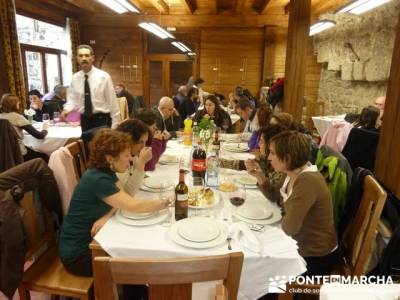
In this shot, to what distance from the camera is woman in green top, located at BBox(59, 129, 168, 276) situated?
5.03 feet

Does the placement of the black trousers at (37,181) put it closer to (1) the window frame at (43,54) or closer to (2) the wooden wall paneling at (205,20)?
(1) the window frame at (43,54)

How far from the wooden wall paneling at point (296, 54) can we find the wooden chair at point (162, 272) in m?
3.74

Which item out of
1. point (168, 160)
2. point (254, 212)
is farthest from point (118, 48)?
point (254, 212)

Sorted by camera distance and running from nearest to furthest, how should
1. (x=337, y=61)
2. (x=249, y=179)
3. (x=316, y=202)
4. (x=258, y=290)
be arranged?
(x=258, y=290), (x=316, y=202), (x=249, y=179), (x=337, y=61)

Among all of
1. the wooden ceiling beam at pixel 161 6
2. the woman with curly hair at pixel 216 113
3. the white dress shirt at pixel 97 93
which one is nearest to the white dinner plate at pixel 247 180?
the woman with curly hair at pixel 216 113

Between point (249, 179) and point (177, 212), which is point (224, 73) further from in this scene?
point (177, 212)

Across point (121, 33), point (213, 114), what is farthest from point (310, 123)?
point (121, 33)

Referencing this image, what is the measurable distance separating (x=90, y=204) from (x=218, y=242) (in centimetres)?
69

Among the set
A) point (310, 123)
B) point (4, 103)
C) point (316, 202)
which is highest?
point (4, 103)

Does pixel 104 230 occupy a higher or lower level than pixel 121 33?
lower

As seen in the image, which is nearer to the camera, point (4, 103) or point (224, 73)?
point (4, 103)

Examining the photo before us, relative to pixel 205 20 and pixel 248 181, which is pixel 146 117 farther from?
pixel 205 20

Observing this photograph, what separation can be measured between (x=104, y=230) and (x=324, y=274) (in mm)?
1219

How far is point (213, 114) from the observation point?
4301 mm
